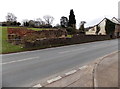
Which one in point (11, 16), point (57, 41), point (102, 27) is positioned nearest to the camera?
point (57, 41)

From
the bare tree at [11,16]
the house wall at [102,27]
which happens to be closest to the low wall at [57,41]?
the house wall at [102,27]

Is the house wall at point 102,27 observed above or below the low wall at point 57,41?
above

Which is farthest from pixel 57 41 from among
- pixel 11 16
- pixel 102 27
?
pixel 11 16

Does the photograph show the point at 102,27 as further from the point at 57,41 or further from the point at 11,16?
the point at 11,16

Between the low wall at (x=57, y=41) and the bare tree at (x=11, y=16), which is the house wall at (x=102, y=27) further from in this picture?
the bare tree at (x=11, y=16)

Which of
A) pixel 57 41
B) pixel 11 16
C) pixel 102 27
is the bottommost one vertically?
pixel 57 41

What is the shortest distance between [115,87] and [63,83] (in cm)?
214

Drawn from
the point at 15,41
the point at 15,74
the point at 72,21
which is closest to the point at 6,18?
the point at 72,21

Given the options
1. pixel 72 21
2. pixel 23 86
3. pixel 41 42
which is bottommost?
pixel 23 86

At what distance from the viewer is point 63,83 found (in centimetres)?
492

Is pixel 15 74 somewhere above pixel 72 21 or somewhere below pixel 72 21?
below

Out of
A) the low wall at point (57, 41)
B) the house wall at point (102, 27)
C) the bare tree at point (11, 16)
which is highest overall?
the bare tree at point (11, 16)

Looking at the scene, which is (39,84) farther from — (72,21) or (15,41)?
(72,21)

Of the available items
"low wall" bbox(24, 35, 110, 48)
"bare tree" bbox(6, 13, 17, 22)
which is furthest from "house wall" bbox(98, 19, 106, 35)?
"bare tree" bbox(6, 13, 17, 22)
